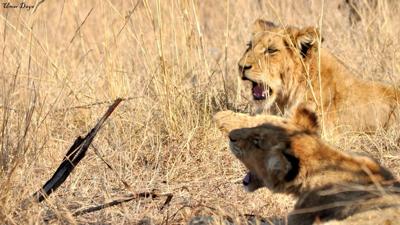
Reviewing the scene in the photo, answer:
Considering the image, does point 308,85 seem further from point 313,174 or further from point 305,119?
point 313,174

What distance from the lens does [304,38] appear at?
6535 mm

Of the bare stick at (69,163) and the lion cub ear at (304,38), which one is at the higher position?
the lion cub ear at (304,38)

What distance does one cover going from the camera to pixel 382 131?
627cm

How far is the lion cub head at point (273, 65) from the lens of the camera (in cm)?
668

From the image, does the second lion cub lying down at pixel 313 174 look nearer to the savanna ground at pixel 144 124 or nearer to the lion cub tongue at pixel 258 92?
the savanna ground at pixel 144 124

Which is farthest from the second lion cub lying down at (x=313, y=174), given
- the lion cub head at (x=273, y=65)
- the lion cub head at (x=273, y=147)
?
the lion cub head at (x=273, y=65)

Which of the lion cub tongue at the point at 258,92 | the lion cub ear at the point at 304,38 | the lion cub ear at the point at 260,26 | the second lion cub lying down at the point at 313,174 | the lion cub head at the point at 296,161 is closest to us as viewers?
the second lion cub lying down at the point at 313,174

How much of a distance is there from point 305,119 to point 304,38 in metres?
2.37

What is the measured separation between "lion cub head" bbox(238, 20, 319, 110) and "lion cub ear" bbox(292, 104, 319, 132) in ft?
7.86

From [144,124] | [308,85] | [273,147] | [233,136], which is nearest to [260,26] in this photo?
[308,85]

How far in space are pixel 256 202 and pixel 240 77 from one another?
1.93 m

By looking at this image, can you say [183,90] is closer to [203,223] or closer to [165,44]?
[165,44]

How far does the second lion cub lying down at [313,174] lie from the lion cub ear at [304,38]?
2398mm

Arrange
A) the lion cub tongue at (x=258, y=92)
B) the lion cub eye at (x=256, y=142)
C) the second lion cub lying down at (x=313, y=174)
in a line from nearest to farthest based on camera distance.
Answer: the second lion cub lying down at (x=313, y=174) < the lion cub eye at (x=256, y=142) < the lion cub tongue at (x=258, y=92)
